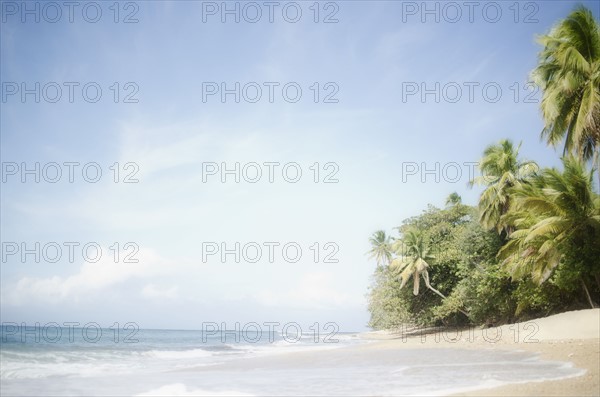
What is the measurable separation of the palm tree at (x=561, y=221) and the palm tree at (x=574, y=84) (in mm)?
1603

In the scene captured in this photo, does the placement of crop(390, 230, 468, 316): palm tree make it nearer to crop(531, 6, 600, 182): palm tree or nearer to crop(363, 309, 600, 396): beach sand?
crop(363, 309, 600, 396): beach sand

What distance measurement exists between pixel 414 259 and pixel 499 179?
30.0ft

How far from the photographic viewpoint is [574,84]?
1411 cm

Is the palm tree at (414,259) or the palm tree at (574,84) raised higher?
the palm tree at (574,84)

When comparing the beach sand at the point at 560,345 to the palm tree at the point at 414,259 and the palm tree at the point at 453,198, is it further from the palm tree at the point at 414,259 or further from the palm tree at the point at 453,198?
the palm tree at the point at 453,198

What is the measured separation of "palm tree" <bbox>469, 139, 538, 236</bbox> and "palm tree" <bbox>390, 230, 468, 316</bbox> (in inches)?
276

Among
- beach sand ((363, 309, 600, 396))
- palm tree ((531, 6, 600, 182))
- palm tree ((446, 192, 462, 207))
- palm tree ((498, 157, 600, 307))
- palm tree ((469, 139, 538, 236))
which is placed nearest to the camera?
beach sand ((363, 309, 600, 396))

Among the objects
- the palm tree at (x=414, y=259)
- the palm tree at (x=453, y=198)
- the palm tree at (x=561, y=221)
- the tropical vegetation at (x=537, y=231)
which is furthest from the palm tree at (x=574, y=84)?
the palm tree at (x=453, y=198)

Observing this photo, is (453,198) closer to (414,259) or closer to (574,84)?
(414,259)

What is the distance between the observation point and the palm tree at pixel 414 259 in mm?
29688

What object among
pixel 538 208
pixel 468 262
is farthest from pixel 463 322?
pixel 538 208

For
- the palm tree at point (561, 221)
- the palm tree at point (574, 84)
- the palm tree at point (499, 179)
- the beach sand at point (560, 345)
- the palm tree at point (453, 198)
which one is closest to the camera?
the beach sand at point (560, 345)

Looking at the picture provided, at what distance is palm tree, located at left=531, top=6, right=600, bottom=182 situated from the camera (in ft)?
44.5

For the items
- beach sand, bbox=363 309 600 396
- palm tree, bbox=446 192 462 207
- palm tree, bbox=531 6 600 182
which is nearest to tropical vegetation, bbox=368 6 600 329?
palm tree, bbox=531 6 600 182
